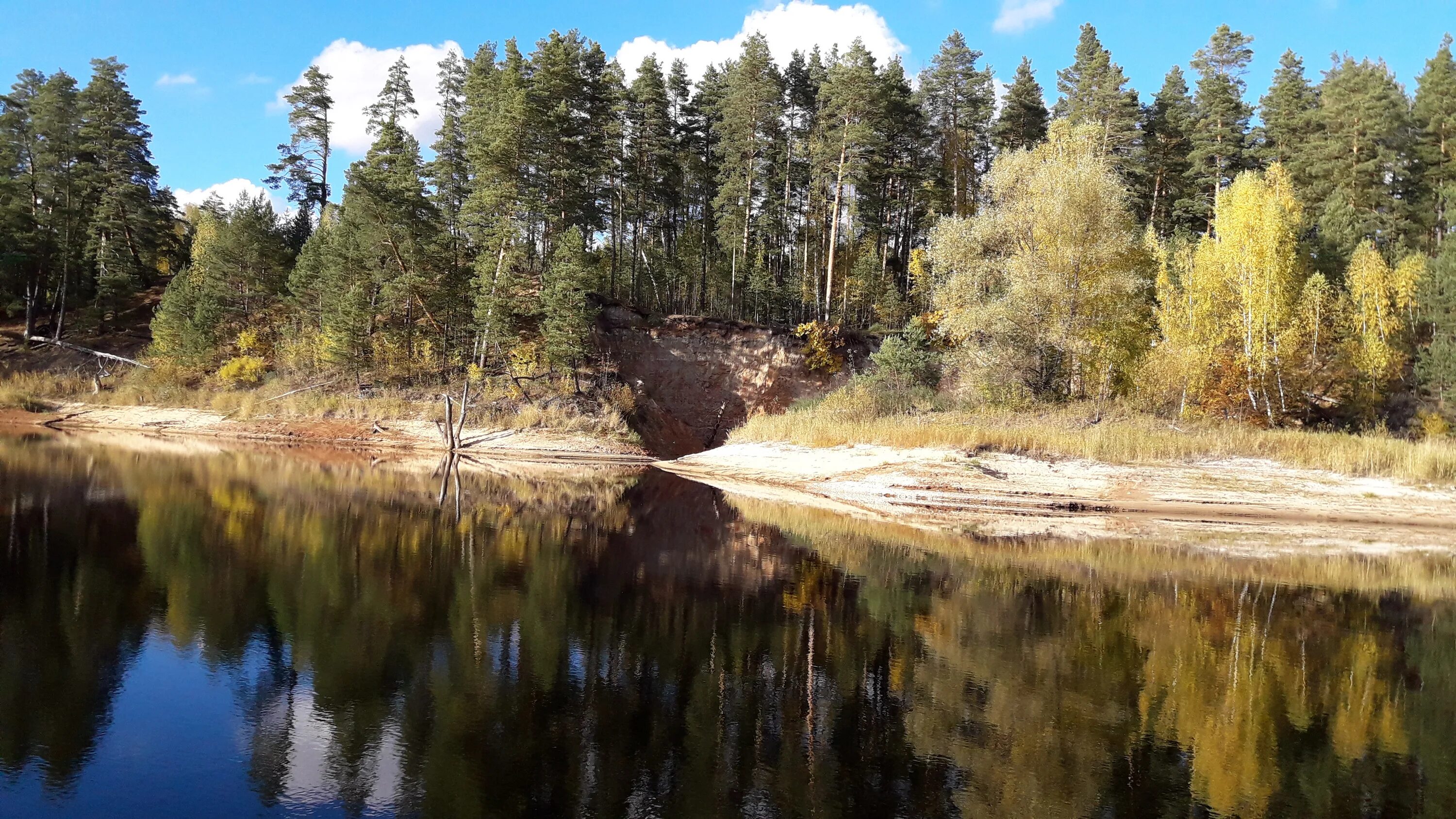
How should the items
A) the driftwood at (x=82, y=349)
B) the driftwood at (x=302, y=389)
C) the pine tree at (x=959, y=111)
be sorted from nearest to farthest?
the driftwood at (x=302, y=389)
the driftwood at (x=82, y=349)
the pine tree at (x=959, y=111)

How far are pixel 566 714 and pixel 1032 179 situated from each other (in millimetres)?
28214

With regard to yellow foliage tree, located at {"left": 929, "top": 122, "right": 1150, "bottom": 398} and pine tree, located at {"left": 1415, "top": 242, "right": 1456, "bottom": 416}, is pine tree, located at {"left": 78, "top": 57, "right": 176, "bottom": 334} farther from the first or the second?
pine tree, located at {"left": 1415, "top": 242, "right": 1456, "bottom": 416}

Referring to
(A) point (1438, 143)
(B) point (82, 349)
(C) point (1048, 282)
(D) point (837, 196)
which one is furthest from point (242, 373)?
(A) point (1438, 143)

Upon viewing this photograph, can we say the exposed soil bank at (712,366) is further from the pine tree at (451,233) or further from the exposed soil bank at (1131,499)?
the exposed soil bank at (1131,499)

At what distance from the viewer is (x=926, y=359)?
3491 centimetres

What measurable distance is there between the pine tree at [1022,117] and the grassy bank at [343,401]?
28.9 metres

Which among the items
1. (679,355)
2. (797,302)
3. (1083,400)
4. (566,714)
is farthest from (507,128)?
(566,714)

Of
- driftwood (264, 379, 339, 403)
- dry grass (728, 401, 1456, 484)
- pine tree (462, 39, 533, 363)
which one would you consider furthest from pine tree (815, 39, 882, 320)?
driftwood (264, 379, 339, 403)

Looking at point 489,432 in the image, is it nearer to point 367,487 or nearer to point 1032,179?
point 367,487

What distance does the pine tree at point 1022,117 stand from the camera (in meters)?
49.2

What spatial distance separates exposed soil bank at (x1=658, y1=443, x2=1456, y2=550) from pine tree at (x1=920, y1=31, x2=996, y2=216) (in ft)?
99.9

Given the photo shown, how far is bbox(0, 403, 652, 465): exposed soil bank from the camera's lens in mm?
37062

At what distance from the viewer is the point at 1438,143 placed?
137 feet

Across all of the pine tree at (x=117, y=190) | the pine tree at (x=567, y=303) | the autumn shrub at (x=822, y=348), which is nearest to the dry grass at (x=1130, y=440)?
the pine tree at (x=567, y=303)
